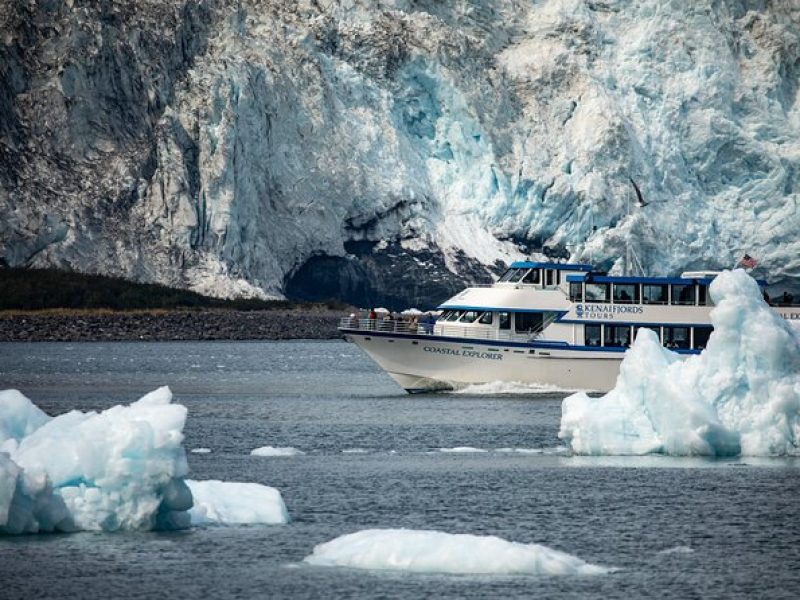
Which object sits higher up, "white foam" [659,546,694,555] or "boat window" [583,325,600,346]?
"boat window" [583,325,600,346]

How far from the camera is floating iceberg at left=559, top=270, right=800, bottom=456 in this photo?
118ft

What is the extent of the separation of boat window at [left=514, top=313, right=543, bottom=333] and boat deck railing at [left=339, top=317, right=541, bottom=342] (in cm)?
16

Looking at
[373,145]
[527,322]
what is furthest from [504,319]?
[373,145]

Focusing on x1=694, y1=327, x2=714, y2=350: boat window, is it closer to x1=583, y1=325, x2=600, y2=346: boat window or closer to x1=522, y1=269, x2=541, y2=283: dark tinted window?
x1=583, y1=325, x2=600, y2=346: boat window

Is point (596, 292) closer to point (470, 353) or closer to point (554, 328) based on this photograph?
point (554, 328)

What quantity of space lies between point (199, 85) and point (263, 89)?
12.4 feet

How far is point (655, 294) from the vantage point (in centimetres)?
5556

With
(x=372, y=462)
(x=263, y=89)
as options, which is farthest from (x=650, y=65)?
(x=372, y=462)

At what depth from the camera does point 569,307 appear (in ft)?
180

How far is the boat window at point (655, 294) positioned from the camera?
5550 cm

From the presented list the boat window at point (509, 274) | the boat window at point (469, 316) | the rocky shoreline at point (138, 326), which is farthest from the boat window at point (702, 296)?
the rocky shoreline at point (138, 326)

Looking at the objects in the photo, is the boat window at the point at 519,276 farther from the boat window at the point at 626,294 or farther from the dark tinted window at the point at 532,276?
the boat window at the point at 626,294

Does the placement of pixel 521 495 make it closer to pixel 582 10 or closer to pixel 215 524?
pixel 215 524

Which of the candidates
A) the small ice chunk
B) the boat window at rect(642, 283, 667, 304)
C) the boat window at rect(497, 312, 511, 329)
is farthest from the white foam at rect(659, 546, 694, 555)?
the boat window at rect(642, 283, 667, 304)
